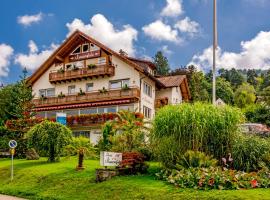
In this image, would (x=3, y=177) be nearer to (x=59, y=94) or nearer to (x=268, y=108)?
(x=59, y=94)

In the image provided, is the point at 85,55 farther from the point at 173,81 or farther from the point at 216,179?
the point at 216,179

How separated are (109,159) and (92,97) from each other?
26.6m

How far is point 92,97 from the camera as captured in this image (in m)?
46.3

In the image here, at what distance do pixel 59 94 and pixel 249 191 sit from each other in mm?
37152

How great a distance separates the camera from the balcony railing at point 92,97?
43.8m

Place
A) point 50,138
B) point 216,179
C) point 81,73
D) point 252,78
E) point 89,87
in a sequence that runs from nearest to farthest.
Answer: point 216,179
point 50,138
point 81,73
point 89,87
point 252,78

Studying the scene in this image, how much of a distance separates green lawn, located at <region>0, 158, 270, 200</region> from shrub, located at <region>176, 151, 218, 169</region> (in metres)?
Answer: 1.51

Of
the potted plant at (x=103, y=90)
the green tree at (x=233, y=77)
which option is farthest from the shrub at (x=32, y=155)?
the green tree at (x=233, y=77)

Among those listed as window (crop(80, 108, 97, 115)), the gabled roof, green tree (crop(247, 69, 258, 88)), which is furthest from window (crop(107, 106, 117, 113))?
green tree (crop(247, 69, 258, 88))

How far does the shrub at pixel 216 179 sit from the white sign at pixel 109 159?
10.8 ft

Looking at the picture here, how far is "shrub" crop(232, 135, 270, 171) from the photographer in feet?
63.0

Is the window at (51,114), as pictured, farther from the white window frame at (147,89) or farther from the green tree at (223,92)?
the green tree at (223,92)

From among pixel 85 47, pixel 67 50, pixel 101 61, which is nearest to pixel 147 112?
pixel 101 61

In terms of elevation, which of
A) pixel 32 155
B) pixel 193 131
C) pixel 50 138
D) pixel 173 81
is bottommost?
pixel 32 155
